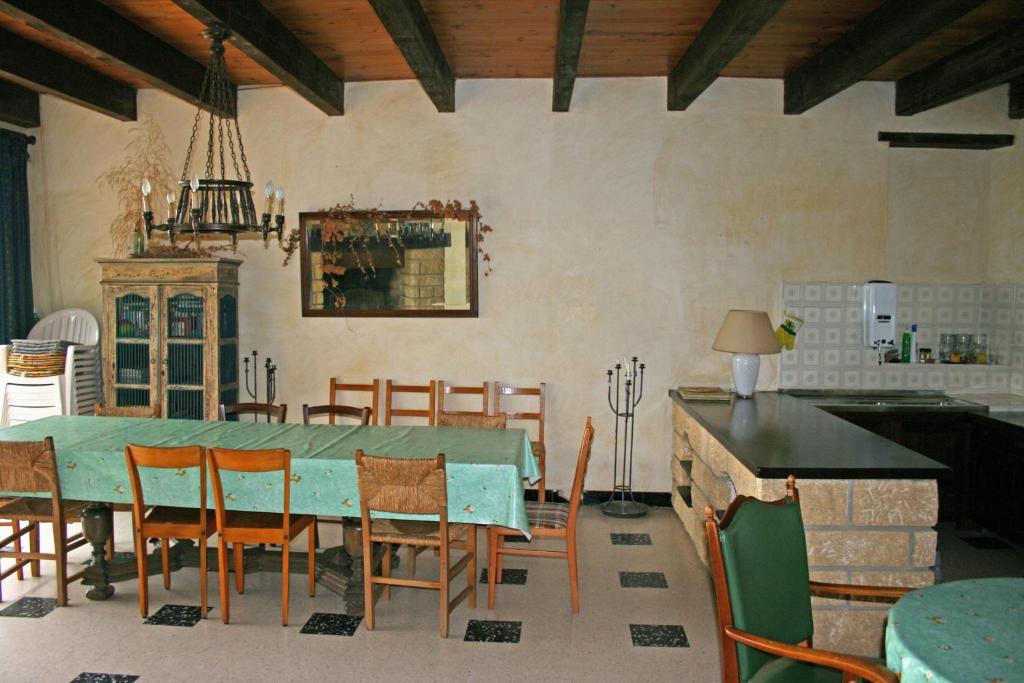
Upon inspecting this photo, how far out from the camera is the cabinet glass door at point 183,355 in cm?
496

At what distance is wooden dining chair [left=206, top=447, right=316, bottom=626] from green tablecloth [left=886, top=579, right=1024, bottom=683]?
7.44ft

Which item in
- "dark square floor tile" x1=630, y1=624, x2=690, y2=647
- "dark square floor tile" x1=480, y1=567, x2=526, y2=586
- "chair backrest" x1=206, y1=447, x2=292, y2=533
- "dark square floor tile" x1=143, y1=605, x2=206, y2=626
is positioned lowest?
"dark square floor tile" x1=630, y1=624, x2=690, y2=647

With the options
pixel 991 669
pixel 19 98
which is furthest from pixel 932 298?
pixel 19 98

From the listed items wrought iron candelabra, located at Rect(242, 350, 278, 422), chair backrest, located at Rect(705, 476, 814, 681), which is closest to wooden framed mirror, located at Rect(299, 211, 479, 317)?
wrought iron candelabra, located at Rect(242, 350, 278, 422)

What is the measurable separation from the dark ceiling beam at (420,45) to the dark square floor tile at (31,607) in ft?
10.0

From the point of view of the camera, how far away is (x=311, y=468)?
3166mm

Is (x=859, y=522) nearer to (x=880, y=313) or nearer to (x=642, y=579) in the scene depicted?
(x=642, y=579)

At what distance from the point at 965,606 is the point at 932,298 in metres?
3.72

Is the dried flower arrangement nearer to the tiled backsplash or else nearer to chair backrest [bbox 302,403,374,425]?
chair backrest [bbox 302,403,374,425]

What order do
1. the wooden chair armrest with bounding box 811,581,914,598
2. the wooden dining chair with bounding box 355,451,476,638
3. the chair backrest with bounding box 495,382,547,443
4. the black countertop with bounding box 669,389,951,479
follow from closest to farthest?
the wooden chair armrest with bounding box 811,581,914,598
the black countertop with bounding box 669,389,951,479
the wooden dining chair with bounding box 355,451,476,638
the chair backrest with bounding box 495,382,547,443

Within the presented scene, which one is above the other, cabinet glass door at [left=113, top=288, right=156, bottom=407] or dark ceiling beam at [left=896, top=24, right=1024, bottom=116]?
dark ceiling beam at [left=896, top=24, right=1024, bottom=116]

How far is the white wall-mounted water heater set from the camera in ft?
15.7

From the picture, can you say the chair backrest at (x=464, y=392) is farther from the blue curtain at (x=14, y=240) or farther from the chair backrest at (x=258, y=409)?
the blue curtain at (x=14, y=240)

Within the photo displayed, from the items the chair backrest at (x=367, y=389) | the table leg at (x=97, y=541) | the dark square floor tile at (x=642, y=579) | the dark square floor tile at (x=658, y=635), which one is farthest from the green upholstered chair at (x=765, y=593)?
the chair backrest at (x=367, y=389)
